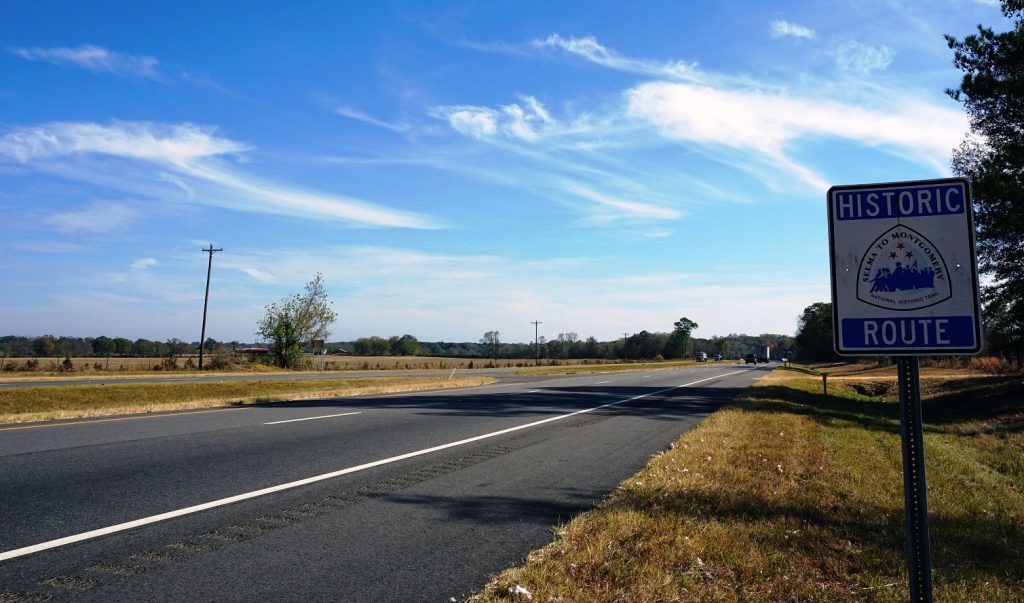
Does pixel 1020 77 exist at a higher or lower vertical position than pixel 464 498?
higher

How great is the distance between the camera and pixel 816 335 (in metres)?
115

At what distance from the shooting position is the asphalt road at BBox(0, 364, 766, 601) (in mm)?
4469

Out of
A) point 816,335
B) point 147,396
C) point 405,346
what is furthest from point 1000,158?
point 405,346

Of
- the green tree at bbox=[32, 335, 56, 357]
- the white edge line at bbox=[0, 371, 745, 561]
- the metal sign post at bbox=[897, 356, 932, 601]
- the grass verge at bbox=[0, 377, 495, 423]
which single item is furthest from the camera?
the green tree at bbox=[32, 335, 56, 357]

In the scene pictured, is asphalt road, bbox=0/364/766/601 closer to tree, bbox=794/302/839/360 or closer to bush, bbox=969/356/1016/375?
bush, bbox=969/356/1016/375

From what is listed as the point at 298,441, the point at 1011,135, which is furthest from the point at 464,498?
the point at 1011,135

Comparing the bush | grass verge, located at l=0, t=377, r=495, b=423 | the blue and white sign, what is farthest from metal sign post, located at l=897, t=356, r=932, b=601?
the bush

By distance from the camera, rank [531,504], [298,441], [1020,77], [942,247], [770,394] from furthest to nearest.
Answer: [770,394] → [1020,77] → [298,441] → [531,504] → [942,247]

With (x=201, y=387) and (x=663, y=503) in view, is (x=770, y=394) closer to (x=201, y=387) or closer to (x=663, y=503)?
(x=663, y=503)

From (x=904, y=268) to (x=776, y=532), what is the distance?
3527mm

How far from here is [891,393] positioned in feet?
111

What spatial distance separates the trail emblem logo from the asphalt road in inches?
122

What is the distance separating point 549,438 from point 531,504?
5.13 m

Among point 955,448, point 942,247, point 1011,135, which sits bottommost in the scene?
point 955,448
